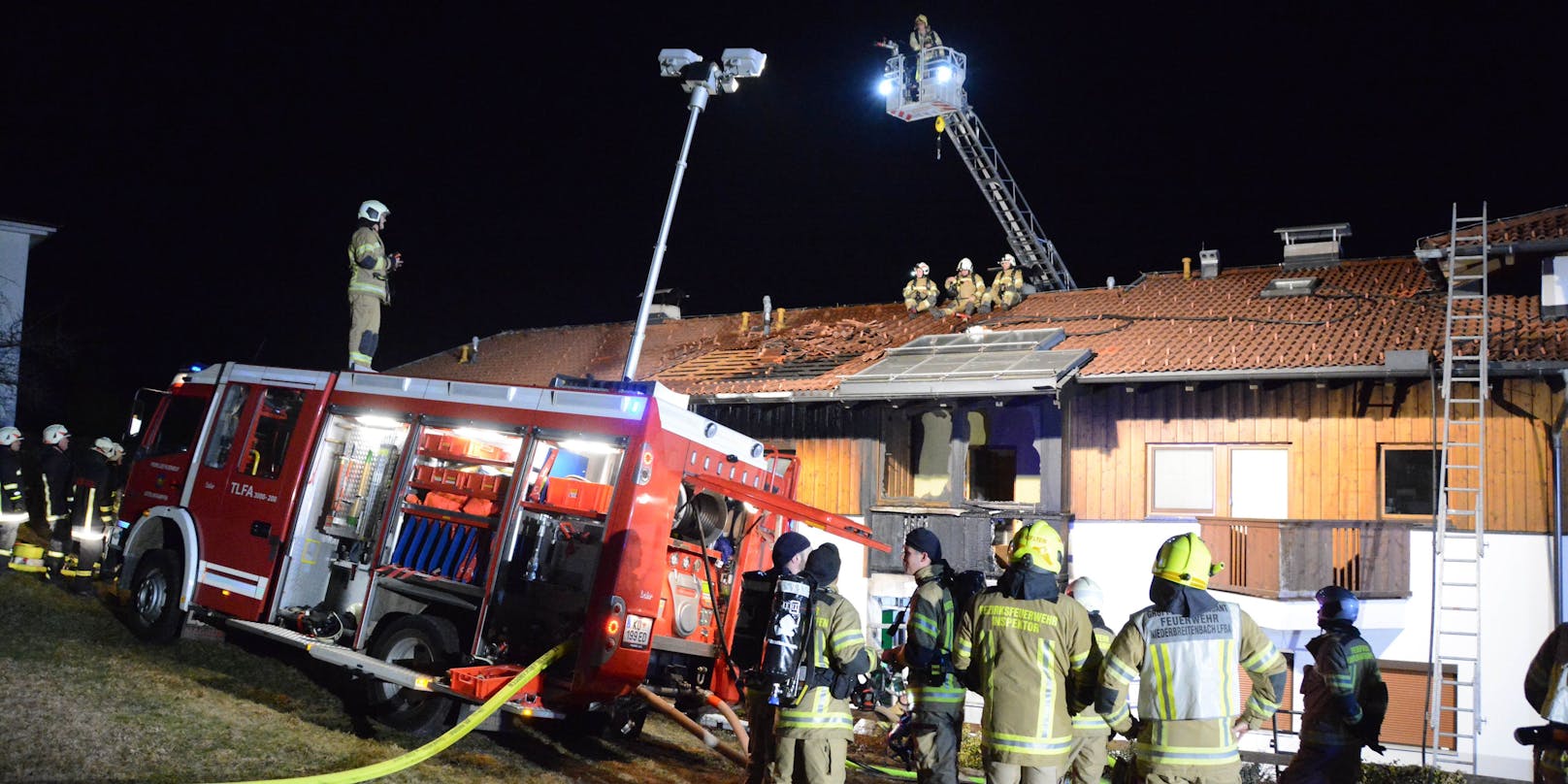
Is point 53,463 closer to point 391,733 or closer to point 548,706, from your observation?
point 391,733

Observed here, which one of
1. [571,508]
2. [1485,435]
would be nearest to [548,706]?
[571,508]

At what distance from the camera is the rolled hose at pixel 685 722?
28.3ft

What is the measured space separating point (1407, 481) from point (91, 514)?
52.0ft

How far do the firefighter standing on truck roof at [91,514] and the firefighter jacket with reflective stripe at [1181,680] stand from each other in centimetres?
1071

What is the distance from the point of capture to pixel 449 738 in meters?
7.34

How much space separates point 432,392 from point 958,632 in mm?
5230

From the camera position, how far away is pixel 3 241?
25141 mm

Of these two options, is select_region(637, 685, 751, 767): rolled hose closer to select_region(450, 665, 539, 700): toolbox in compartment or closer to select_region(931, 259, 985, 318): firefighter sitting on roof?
select_region(450, 665, 539, 700): toolbox in compartment

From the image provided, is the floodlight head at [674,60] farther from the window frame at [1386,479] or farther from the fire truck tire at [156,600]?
the window frame at [1386,479]

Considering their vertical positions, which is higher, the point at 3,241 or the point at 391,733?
the point at 3,241

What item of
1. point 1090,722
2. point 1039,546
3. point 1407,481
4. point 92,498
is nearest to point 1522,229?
point 1407,481

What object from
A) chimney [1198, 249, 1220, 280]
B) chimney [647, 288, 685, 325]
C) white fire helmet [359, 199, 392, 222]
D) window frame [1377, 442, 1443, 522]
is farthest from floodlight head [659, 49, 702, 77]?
Result: chimney [647, 288, 685, 325]

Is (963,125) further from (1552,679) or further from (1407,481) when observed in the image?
(1552,679)

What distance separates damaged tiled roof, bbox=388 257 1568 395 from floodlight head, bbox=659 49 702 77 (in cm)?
696
